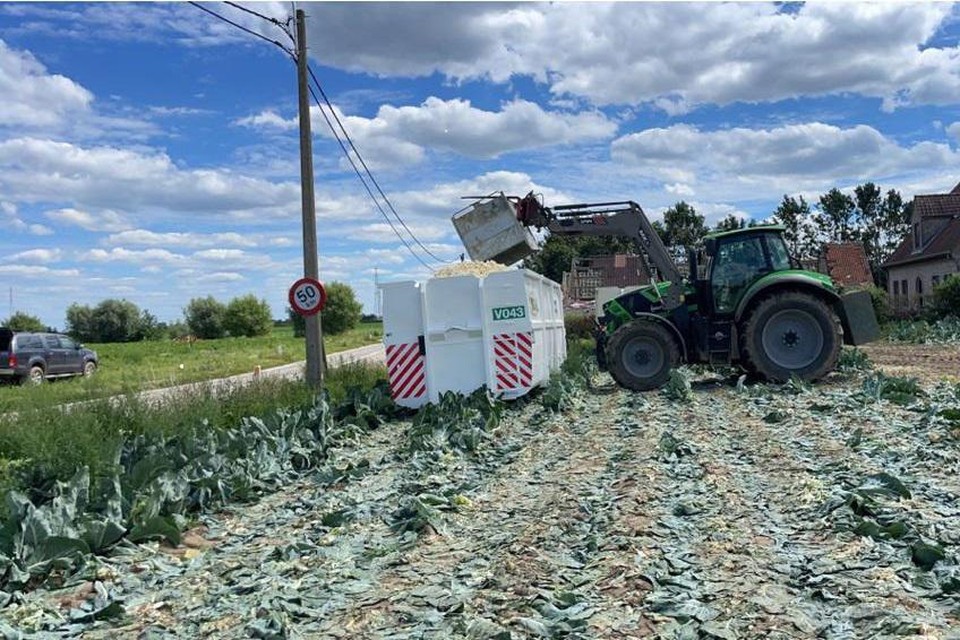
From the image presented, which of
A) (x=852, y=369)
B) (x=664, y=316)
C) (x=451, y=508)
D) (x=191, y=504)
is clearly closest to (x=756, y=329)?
(x=664, y=316)

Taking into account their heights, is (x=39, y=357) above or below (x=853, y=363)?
above

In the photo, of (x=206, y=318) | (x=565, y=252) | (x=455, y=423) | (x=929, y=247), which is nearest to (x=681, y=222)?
(x=565, y=252)

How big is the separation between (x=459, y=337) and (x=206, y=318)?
2742 inches

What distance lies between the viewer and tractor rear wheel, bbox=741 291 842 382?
14.2 meters

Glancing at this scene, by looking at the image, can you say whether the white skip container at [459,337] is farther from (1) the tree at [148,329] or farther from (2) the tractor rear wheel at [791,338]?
(1) the tree at [148,329]

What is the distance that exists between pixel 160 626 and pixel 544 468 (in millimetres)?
4511

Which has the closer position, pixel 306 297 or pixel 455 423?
pixel 455 423

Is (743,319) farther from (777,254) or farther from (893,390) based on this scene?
(893,390)

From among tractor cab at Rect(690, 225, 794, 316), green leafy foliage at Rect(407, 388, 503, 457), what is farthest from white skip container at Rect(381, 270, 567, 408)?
tractor cab at Rect(690, 225, 794, 316)

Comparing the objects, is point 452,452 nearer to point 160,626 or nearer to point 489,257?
point 160,626

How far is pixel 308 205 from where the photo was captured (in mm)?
15969

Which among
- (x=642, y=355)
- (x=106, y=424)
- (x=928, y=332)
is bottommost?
(x=928, y=332)

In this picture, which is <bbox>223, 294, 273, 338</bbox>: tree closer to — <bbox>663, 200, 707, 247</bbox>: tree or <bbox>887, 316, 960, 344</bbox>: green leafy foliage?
<bbox>663, 200, 707, 247</bbox>: tree

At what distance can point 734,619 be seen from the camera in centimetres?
433
